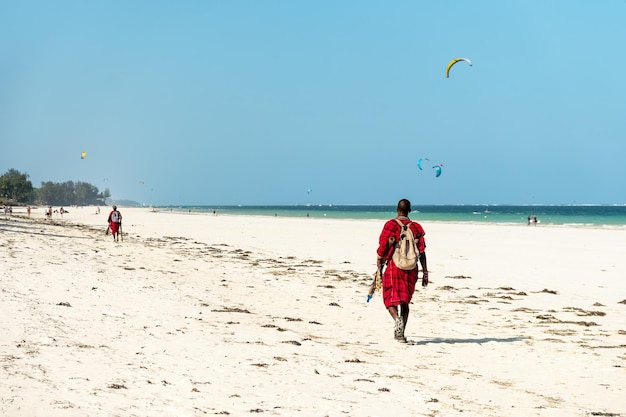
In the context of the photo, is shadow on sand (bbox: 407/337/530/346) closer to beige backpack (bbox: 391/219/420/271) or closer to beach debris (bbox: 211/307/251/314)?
beige backpack (bbox: 391/219/420/271)

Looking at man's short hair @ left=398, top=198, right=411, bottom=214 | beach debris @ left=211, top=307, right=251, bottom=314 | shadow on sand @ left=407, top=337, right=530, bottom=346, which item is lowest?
shadow on sand @ left=407, top=337, right=530, bottom=346

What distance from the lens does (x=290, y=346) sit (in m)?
7.82

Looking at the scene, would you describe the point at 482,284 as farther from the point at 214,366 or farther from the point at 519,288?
the point at 214,366

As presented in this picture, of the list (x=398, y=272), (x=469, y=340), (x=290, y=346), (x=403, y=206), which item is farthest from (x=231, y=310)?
(x=469, y=340)

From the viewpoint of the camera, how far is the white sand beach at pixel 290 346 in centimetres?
540

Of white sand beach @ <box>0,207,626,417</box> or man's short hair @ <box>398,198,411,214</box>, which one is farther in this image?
man's short hair @ <box>398,198,411,214</box>

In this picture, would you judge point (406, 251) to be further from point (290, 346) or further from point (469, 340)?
point (290, 346)

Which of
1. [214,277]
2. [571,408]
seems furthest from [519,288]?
[571,408]

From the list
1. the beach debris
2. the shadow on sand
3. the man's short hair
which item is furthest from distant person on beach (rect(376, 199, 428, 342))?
the beach debris

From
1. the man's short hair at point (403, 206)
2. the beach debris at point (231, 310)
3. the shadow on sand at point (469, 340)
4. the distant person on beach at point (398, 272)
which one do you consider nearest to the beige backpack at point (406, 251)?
the distant person on beach at point (398, 272)

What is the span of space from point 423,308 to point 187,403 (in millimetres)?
7410

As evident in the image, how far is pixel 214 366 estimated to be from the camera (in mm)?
6508

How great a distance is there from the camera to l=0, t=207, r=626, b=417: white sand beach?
17.7 feet

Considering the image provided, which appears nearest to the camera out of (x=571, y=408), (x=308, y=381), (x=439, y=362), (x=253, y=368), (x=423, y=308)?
(x=571, y=408)
